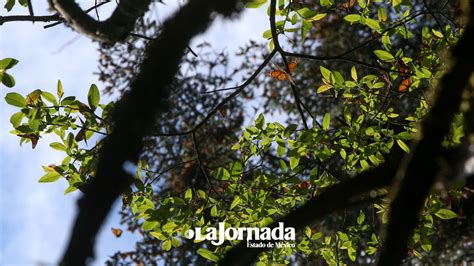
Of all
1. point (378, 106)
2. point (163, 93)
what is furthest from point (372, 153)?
point (163, 93)

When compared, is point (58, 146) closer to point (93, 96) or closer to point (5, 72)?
point (93, 96)

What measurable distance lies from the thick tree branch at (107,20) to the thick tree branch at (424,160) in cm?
123

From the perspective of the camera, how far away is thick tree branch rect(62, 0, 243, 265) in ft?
3.69

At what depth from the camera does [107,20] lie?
6.64 ft

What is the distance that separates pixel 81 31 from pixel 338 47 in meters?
11.4

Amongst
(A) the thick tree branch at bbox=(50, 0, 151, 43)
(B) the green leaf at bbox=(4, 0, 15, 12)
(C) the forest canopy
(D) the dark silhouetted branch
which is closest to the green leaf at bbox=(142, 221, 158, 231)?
(C) the forest canopy

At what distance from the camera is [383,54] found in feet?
12.8

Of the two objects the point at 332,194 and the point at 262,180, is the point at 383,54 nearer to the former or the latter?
the point at 262,180

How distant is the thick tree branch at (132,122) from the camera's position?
113cm

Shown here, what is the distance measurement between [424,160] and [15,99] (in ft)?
9.98

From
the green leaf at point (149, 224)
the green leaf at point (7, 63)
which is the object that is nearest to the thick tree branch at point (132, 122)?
the green leaf at point (7, 63)

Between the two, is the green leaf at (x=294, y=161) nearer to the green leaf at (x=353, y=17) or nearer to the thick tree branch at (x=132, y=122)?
the green leaf at (x=353, y=17)

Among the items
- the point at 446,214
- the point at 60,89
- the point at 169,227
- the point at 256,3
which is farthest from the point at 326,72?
the point at 60,89

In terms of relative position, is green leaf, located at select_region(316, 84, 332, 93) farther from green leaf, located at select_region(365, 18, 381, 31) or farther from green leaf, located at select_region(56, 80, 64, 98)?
green leaf, located at select_region(56, 80, 64, 98)
